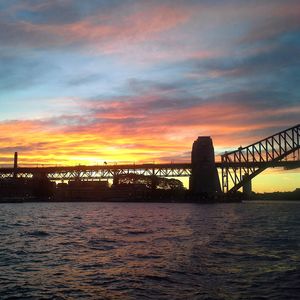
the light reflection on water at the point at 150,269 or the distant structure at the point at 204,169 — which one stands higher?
the distant structure at the point at 204,169

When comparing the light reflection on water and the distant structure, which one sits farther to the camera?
the distant structure

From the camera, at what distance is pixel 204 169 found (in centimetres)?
18038

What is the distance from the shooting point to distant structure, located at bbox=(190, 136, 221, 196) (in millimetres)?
178625

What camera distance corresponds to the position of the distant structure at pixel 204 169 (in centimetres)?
17862

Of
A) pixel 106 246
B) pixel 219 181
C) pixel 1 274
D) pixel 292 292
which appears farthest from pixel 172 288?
pixel 219 181

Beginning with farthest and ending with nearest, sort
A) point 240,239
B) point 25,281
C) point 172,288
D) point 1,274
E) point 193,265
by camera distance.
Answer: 1. point 240,239
2. point 193,265
3. point 1,274
4. point 25,281
5. point 172,288

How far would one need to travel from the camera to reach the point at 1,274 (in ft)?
65.8

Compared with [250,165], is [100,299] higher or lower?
lower

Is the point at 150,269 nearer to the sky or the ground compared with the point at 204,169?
nearer to the ground

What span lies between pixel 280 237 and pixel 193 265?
52.2 feet

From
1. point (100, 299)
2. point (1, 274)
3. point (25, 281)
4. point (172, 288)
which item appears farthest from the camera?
point (1, 274)

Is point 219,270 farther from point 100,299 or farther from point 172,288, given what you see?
point 100,299

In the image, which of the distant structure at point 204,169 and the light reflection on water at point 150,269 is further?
the distant structure at point 204,169

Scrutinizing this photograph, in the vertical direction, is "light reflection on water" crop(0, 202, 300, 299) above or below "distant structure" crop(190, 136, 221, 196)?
below
